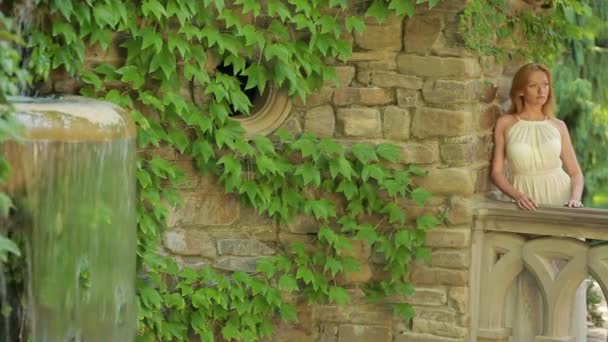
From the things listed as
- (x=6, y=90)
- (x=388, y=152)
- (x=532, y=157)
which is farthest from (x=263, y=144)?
(x=6, y=90)

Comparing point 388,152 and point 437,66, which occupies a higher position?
point 437,66

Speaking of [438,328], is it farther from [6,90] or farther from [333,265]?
[6,90]

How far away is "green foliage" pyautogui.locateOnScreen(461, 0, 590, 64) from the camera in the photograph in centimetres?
693

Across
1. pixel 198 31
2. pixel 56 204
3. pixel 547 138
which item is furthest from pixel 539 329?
pixel 56 204

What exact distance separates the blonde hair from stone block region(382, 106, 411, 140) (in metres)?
0.60

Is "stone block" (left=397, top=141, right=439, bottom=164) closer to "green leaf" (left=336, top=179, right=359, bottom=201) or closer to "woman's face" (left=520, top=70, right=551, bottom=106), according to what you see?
"green leaf" (left=336, top=179, right=359, bottom=201)

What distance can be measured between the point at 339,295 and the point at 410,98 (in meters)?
0.97

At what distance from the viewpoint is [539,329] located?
693 centimetres

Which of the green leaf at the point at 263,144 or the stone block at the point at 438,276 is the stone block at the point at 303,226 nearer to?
the green leaf at the point at 263,144

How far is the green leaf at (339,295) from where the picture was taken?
6952mm

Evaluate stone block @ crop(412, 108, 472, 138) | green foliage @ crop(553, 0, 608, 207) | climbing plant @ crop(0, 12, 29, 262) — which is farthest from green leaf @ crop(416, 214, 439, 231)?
green foliage @ crop(553, 0, 608, 207)

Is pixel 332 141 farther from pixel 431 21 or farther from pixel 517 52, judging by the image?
pixel 517 52

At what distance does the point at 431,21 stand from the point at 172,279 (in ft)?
5.45

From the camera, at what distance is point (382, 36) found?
22.6ft
